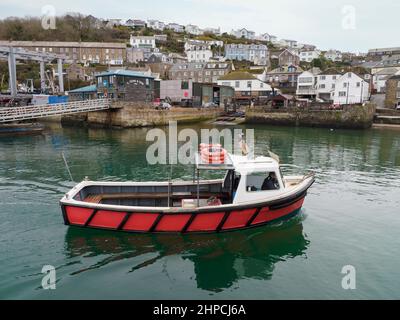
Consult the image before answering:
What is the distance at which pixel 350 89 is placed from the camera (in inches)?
2557

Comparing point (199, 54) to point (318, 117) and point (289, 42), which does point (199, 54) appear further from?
point (289, 42)

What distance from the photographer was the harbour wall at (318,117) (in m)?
51.5

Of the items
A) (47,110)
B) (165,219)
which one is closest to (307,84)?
(47,110)

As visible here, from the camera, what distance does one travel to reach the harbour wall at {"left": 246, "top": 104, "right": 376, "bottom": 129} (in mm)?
51531

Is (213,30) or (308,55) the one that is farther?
(213,30)

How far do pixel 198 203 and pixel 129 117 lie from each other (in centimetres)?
3857

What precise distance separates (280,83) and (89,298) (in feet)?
256

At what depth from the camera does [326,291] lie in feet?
30.8

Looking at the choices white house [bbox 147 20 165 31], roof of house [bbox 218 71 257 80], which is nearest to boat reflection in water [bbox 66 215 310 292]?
roof of house [bbox 218 71 257 80]

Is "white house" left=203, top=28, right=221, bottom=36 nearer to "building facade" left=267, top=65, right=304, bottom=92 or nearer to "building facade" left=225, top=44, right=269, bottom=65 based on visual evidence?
"building facade" left=225, top=44, right=269, bottom=65

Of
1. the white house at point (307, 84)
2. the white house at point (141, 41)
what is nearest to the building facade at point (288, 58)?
the white house at point (307, 84)

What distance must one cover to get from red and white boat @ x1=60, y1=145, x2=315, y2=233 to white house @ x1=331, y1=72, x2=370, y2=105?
5829cm

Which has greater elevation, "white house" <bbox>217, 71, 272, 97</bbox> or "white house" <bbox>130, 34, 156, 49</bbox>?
"white house" <bbox>130, 34, 156, 49</bbox>

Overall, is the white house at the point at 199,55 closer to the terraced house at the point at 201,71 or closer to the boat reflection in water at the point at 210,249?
the terraced house at the point at 201,71
